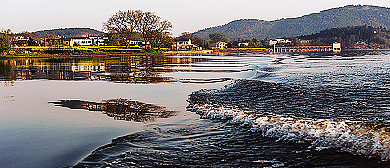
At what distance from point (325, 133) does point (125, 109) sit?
7049 millimetres

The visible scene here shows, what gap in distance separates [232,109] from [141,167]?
574 centimetres

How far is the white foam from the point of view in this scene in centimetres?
637

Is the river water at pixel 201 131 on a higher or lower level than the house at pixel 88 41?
lower

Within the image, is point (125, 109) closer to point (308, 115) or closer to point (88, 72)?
point (308, 115)

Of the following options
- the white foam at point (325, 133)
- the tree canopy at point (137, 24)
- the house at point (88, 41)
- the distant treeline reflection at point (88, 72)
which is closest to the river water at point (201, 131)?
the white foam at point (325, 133)

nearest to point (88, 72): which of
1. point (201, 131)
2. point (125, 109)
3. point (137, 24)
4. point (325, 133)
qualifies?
point (125, 109)

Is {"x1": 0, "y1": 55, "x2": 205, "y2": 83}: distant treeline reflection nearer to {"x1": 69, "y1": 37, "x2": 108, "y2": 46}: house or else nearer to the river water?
the river water

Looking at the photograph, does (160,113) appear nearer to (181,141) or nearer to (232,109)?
(232,109)

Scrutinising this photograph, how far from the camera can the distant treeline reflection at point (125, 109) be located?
1052 cm

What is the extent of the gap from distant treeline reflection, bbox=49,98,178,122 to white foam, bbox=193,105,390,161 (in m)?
2.58

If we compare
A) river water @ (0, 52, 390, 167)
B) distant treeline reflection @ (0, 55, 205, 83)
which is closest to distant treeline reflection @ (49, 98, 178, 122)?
river water @ (0, 52, 390, 167)

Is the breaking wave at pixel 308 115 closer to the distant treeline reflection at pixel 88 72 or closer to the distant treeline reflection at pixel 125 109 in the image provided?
the distant treeline reflection at pixel 125 109

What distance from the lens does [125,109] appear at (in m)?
11.8

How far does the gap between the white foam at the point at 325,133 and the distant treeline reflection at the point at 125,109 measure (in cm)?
258
